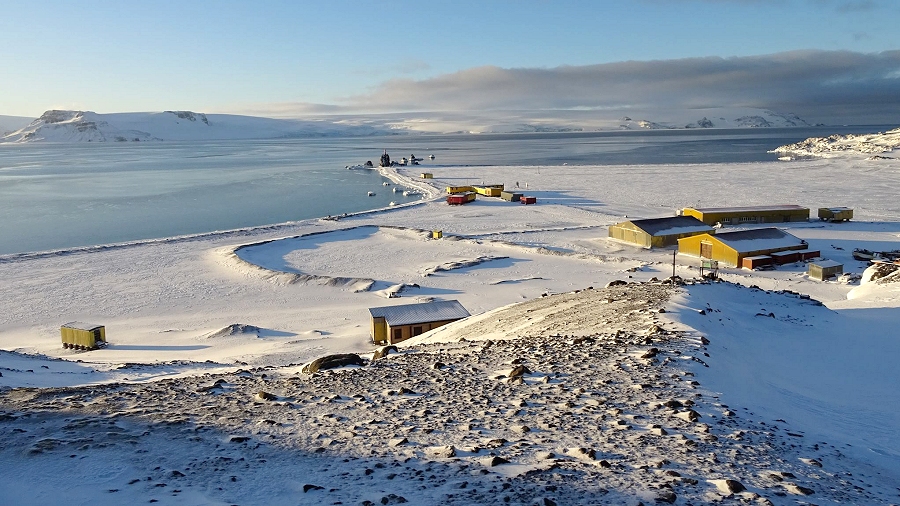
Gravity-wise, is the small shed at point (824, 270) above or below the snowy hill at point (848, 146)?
below

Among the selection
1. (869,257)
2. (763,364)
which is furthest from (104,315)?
(869,257)

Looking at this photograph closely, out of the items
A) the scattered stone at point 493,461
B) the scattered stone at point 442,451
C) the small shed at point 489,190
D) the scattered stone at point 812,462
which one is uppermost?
the small shed at point 489,190

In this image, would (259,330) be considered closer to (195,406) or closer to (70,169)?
(195,406)

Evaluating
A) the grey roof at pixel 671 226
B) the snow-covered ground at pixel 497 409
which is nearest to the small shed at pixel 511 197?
the grey roof at pixel 671 226

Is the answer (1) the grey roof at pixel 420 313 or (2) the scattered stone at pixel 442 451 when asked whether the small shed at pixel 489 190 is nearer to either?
(1) the grey roof at pixel 420 313

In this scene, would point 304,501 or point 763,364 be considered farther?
point 763,364

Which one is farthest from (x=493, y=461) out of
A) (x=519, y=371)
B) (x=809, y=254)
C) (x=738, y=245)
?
(x=809, y=254)
